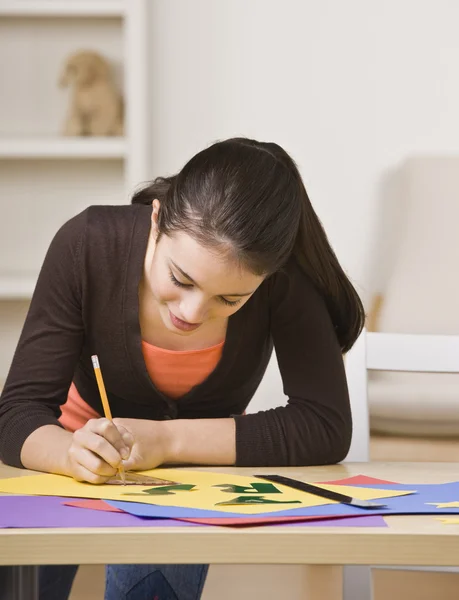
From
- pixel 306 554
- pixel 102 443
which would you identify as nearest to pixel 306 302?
pixel 102 443

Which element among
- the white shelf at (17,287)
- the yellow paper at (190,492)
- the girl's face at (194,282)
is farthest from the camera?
the white shelf at (17,287)

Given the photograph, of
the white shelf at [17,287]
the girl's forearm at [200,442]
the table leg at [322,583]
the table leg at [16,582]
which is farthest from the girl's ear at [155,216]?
the white shelf at [17,287]

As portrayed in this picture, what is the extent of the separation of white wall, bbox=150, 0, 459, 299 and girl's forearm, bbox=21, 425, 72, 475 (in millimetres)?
2116

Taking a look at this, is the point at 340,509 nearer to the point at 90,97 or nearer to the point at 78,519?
the point at 78,519

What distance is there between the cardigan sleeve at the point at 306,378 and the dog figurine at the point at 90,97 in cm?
180

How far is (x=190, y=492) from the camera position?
897mm

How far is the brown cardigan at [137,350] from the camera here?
1.19 meters

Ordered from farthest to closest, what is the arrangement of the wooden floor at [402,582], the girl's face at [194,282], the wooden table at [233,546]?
the wooden floor at [402,582]
the girl's face at [194,282]
the wooden table at [233,546]

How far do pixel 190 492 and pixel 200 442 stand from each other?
21 cm

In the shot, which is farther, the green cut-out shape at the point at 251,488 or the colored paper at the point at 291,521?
the green cut-out shape at the point at 251,488

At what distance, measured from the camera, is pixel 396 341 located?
4.64ft

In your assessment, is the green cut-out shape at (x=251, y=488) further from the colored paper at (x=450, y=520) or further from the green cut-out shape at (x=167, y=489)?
the colored paper at (x=450, y=520)

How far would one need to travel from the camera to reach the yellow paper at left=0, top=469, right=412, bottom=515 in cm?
83

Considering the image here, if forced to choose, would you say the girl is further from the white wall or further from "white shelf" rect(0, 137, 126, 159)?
the white wall
